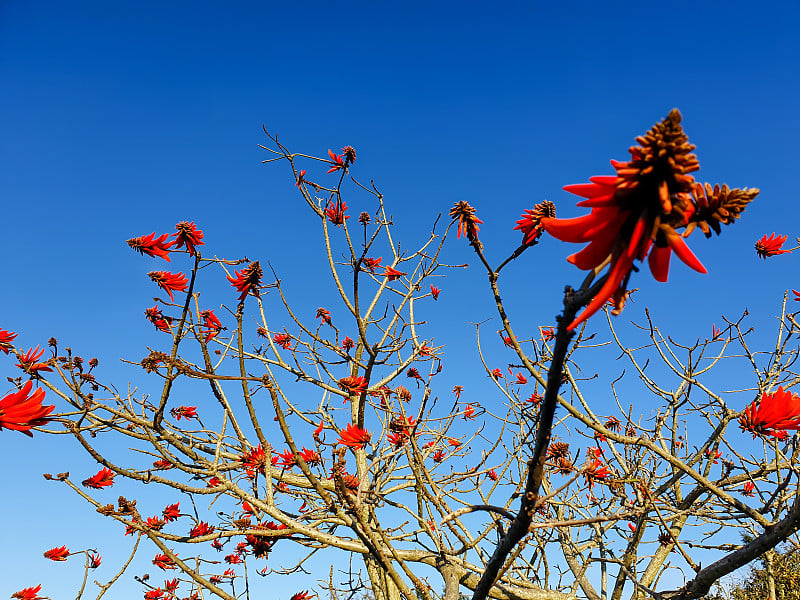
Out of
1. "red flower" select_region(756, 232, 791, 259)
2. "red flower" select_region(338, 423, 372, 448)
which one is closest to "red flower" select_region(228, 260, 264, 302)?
"red flower" select_region(338, 423, 372, 448)

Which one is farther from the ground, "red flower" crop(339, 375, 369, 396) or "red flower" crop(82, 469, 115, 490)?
"red flower" crop(339, 375, 369, 396)

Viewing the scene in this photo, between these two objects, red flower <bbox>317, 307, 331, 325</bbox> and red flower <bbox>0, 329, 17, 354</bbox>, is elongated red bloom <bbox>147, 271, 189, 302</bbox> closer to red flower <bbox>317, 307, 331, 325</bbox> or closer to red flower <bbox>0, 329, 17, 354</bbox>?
red flower <bbox>0, 329, 17, 354</bbox>

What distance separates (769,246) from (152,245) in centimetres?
266

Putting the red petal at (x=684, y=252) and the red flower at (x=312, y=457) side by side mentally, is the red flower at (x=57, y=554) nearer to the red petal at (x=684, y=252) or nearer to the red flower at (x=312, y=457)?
the red flower at (x=312, y=457)

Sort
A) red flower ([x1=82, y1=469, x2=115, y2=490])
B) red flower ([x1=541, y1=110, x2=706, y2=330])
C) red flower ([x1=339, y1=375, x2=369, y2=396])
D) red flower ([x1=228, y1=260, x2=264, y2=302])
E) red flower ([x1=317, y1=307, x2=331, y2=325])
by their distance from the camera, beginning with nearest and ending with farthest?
red flower ([x1=541, y1=110, x2=706, y2=330]) < red flower ([x1=228, y1=260, x2=264, y2=302]) < red flower ([x1=82, y1=469, x2=115, y2=490]) < red flower ([x1=339, y1=375, x2=369, y2=396]) < red flower ([x1=317, y1=307, x2=331, y2=325])

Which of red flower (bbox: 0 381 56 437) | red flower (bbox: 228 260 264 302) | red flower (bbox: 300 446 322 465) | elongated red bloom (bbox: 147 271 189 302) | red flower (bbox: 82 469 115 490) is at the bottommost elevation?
red flower (bbox: 0 381 56 437)

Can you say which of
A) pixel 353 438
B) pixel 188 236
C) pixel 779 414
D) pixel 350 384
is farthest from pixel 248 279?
pixel 779 414

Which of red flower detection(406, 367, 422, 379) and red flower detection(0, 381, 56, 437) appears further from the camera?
red flower detection(406, 367, 422, 379)

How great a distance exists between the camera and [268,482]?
6.38 feet

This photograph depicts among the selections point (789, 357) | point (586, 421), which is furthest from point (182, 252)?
point (789, 357)

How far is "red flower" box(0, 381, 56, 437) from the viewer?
1203 mm

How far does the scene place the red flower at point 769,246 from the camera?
2.29 metres

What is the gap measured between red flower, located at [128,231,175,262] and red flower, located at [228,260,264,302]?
411 mm

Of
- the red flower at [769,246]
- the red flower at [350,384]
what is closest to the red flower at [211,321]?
the red flower at [350,384]
